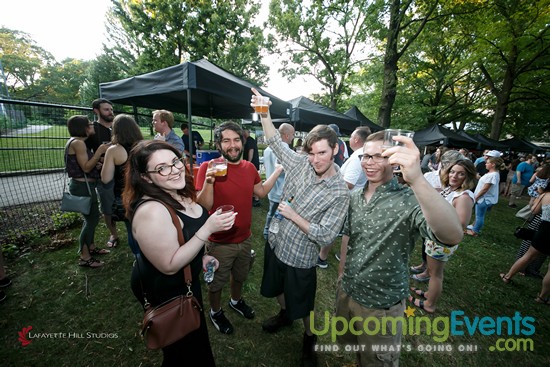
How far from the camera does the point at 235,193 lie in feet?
7.53

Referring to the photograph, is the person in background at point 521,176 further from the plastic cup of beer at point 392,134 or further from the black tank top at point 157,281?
the black tank top at point 157,281

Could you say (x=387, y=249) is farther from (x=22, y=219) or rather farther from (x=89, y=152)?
(x=22, y=219)

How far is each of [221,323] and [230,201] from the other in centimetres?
149

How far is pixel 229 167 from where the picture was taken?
2312mm

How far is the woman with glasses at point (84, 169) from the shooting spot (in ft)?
9.73

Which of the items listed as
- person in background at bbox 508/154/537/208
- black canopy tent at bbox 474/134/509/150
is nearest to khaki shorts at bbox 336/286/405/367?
person in background at bbox 508/154/537/208

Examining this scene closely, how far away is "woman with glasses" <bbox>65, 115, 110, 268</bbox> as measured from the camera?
2965 mm

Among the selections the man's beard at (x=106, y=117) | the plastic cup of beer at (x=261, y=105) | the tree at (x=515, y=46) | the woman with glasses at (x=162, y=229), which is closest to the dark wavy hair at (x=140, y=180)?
the woman with glasses at (x=162, y=229)

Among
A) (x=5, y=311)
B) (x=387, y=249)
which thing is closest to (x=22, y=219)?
(x=5, y=311)

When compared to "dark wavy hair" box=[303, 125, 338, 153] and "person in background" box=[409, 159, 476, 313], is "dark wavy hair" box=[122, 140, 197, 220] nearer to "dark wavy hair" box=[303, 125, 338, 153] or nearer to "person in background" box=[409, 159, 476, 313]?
"dark wavy hair" box=[303, 125, 338, 153]

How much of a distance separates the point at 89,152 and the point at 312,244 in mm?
3631

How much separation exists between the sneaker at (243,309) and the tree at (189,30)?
1701 centimetres

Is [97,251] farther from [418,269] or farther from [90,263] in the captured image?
[418,269]

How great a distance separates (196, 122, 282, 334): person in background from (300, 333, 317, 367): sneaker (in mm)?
879
